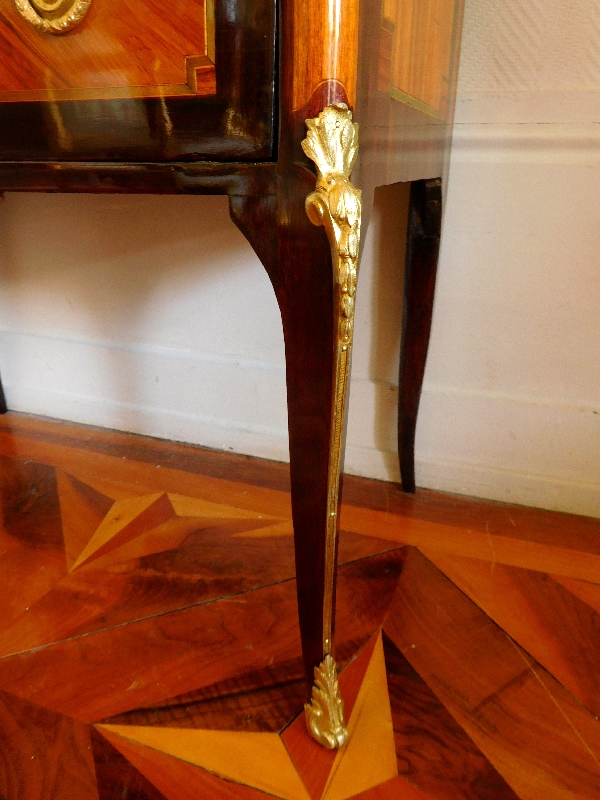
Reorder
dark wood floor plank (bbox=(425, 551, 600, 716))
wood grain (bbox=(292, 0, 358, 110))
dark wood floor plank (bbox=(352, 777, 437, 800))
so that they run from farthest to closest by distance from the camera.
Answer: dark wood floor plank (bbox=(425, 551, 600, 716)) < dark wood floor plank (bbox=(352, 777, 437, 800)) < wood grain (bbox=(292, 0, 358, 110))

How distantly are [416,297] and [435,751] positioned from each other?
48cm

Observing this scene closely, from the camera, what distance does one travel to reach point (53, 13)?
32 centimetres

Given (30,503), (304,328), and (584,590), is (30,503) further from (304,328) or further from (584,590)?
(584,590)

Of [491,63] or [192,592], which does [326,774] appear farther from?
[491,63]

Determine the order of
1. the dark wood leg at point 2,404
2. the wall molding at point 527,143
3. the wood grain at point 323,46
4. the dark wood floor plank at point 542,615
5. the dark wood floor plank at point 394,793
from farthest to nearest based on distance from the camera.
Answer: the dark wood leg at point 2,404 < the wall molding at point 527,143 < the dark wood floor plank at point 542,615 < the dark wood floor plank at point 394,793 < the wood grain at point 323,46

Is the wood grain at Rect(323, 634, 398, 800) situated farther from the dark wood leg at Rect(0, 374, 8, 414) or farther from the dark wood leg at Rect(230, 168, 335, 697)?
the dark wood leg at Rect(0, 374, 8, 414)

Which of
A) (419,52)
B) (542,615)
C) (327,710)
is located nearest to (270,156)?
(419,52)

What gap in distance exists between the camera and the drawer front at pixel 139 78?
0.98 ft

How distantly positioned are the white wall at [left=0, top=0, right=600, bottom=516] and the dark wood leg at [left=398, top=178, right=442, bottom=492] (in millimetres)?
49

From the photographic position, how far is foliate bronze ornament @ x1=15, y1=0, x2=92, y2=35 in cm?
32

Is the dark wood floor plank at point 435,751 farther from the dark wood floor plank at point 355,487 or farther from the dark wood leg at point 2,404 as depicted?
the dark wood leg at point 2,404

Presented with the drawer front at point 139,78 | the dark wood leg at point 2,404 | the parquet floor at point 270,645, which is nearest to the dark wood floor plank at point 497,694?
the parquet floor at point 270,645

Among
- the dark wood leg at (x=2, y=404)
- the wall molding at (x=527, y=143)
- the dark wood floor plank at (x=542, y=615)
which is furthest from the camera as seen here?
the dark wood leg at (x=2, y=404)

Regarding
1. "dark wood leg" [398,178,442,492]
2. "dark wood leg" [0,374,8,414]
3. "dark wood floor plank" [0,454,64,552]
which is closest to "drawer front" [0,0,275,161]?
"dark wood leg" [398,178,442,492]
